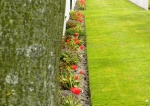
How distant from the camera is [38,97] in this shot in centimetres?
215

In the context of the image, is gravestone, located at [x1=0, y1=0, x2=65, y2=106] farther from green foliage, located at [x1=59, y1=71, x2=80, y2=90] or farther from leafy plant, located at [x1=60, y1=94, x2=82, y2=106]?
green foliage, located at [x1=59, y1=71, x2=80, y2=90]

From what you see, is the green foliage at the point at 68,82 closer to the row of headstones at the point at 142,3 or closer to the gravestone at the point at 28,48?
the gravestone at the point at 28,48

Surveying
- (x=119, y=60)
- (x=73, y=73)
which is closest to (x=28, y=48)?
(x=73, y=73)

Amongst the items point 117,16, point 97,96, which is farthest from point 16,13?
point 117,16

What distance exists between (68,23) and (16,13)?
1431cm

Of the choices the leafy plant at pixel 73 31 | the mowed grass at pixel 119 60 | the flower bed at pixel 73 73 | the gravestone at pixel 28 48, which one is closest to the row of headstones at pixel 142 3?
the mowed grass at pixel 119 60

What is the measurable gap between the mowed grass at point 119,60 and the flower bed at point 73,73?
20 cm

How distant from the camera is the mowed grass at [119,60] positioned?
25.4ft

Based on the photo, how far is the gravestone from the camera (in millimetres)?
1986

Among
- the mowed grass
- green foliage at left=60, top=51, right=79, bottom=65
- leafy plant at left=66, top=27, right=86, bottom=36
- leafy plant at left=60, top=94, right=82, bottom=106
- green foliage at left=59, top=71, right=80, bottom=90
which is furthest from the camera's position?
leafy plant at left=66, top=27, right=86, bottom=36

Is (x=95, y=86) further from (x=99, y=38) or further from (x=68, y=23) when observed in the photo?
(x=68, y=23)

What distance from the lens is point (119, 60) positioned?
10680mm

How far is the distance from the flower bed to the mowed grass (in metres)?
0.20

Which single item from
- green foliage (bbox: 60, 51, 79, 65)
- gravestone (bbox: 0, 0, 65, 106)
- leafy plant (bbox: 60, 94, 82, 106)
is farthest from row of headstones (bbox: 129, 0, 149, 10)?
gravestone (bbox: 0, 0, 65, 106)
